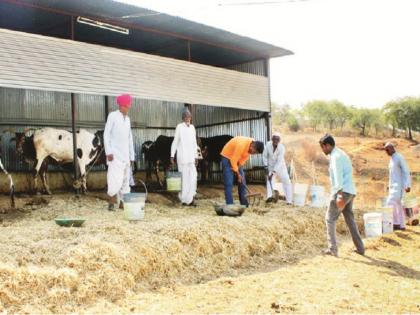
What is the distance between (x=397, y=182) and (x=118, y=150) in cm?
587

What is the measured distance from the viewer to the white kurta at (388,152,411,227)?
33.3ft

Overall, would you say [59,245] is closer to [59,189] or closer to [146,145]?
[59,189]

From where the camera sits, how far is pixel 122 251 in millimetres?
5863

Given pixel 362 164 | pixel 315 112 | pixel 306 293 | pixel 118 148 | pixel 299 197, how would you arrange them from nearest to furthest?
pixel 306 293, pixel 118 148, pixel 299 197, pixel 362 164, pixel 315 112

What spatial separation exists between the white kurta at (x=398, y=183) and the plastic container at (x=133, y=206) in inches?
222

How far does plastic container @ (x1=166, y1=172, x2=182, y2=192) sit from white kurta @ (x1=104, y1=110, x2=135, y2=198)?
153 cm

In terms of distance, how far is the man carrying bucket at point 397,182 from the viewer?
1016cm

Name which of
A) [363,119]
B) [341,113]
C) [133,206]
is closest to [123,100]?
[133,206]

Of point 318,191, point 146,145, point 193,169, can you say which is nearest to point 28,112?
point 146,145

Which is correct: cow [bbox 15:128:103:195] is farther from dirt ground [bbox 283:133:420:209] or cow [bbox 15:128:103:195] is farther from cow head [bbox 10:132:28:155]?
dirt ground [bbox 283:133:420:209]

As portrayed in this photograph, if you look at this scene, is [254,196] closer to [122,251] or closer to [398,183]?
[398,183]

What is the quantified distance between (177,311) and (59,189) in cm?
908

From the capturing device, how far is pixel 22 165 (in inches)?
503

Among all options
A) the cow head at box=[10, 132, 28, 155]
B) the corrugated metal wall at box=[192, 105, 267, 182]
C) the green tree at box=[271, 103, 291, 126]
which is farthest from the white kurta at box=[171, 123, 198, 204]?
the green tree at box=[271, 103, 291, 126]
